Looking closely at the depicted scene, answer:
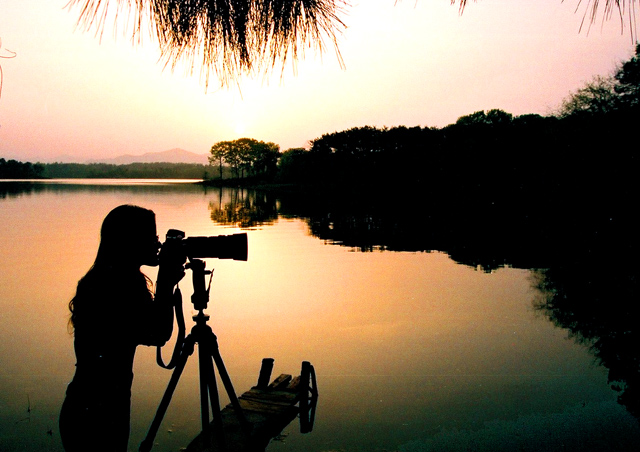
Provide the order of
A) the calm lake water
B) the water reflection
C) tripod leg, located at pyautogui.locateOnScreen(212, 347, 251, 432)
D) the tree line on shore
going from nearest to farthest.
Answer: tripod leg, located at pyautogui.locateOnScreen(212, 347, 251, 432) → the calm lake water → the water reflection → the tree line on shore

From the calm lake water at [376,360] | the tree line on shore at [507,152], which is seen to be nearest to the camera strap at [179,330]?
the calm lake water at [376,360]

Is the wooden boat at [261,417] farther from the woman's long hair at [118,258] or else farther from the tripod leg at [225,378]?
the woman's long hair at [118,258]

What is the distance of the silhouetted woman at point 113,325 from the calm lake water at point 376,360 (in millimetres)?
2676

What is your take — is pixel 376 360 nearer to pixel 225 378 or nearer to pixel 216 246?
pixel 225 378

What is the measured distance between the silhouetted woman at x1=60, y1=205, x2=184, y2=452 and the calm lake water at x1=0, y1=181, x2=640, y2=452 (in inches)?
105

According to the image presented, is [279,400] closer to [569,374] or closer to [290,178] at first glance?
[569,374]

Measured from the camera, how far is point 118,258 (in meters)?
1.98

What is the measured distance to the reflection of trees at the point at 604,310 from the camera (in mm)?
5617

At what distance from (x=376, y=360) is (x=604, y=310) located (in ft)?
15.3

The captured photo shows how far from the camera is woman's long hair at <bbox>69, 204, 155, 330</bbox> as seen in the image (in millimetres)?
1931

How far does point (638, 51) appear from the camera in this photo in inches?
1240

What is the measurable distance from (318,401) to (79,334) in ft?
12.1

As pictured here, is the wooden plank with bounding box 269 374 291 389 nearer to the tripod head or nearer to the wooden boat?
the wooden boat

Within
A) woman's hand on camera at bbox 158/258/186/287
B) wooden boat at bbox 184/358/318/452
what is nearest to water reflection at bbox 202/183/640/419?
wooden boat at bbox 184/358/318/452
